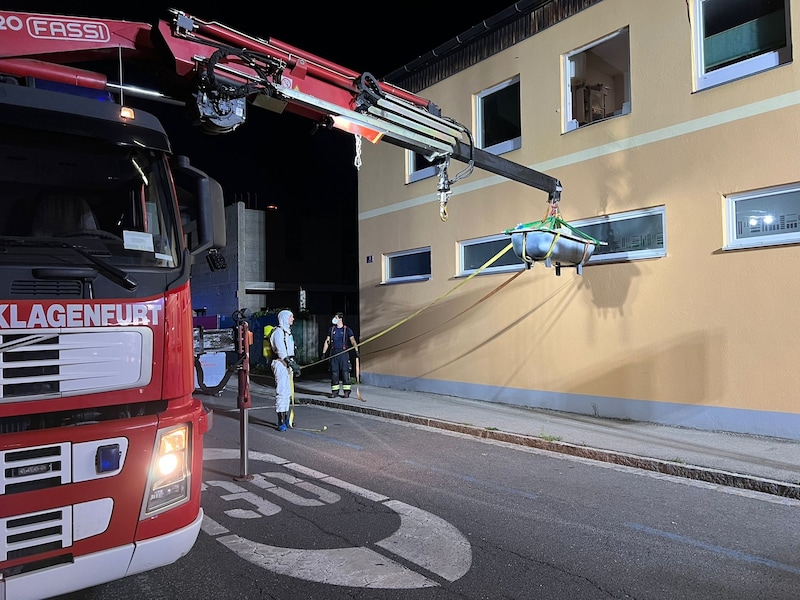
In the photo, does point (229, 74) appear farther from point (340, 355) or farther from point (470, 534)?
point (340, 355)

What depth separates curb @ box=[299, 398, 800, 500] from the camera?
233 inches

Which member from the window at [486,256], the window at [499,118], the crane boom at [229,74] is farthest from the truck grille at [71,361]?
the window at [499,118]

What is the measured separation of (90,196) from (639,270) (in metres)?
8.31

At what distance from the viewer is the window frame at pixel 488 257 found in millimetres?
11372

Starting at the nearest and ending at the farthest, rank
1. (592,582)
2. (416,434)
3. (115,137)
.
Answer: (115,137), (592,582), (416,434)

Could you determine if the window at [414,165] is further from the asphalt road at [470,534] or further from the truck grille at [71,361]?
the truck grille at [71,361]

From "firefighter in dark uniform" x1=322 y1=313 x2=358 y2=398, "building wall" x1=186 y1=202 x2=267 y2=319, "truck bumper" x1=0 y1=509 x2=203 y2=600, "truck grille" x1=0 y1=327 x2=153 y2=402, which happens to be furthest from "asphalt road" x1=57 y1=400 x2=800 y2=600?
"building wall" x1=186 y1=202 x2=267 y2=319

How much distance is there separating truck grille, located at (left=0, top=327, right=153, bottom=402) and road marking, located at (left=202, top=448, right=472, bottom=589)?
6.07 ft

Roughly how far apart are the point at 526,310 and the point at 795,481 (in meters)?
5.72

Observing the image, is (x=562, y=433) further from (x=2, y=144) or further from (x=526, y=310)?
(x=2, y=144)

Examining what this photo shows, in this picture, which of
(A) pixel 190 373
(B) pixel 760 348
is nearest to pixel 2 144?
(A) pixel 190 373

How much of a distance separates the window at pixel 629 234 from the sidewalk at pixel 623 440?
279 cm

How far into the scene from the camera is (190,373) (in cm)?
341

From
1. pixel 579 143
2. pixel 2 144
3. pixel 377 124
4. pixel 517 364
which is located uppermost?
pixel 579 143
